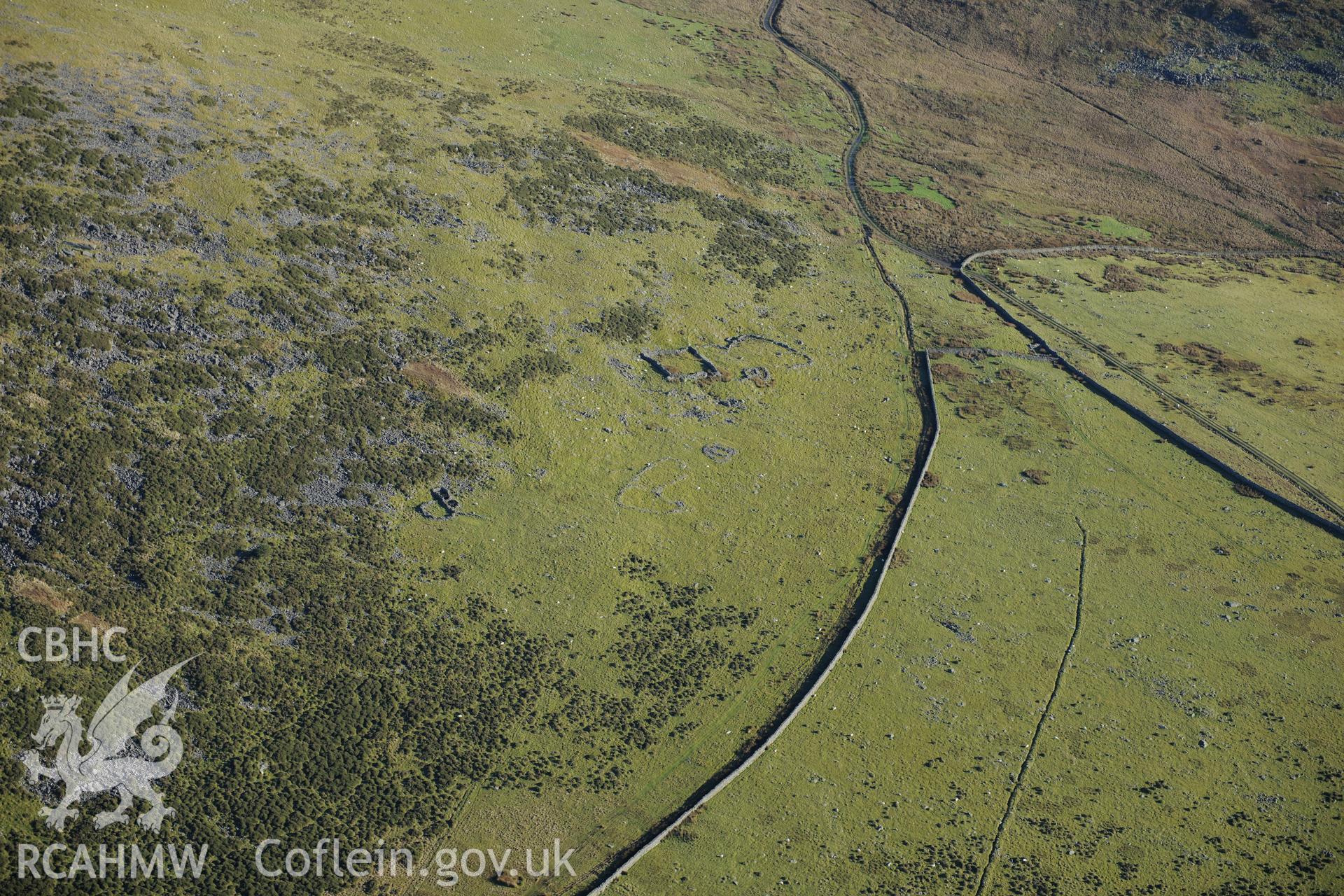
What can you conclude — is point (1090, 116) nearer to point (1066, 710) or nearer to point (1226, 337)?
point (1226, 337)

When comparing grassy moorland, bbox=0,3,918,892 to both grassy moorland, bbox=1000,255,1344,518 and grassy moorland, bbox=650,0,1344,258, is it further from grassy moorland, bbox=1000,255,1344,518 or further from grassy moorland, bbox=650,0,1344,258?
→ grassy moorland, bbox=650,0,1344,258

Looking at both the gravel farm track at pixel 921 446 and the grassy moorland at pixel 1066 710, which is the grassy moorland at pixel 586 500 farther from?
the gravel farm track at pixel 921 446

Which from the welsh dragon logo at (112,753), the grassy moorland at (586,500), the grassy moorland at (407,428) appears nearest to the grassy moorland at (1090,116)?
the grassy moorland at (586,500)

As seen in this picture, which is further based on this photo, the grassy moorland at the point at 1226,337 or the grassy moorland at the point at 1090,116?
the grassy moorland at the point at 1090,116

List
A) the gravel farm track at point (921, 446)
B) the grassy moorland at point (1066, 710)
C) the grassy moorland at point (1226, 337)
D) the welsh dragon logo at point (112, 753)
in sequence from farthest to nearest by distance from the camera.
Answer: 1. the grassy moorland at point (1226, 337)
2. the gravel farm track at point (921, 446)
3. the grassy moorland at point (1066, 710)
4. the welsh dragon logo at point (112, 753)

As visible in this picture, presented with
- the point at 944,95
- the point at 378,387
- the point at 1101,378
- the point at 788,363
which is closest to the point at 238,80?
the point at 378,387

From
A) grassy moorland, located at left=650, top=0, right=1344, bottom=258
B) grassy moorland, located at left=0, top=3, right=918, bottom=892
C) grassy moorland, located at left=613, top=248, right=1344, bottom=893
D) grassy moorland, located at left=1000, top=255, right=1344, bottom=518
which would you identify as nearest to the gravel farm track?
grassy moorland, located at left=613, top=248, right=1344, bottom=893

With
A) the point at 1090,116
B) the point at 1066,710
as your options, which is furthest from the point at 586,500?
the point at 1090,116
